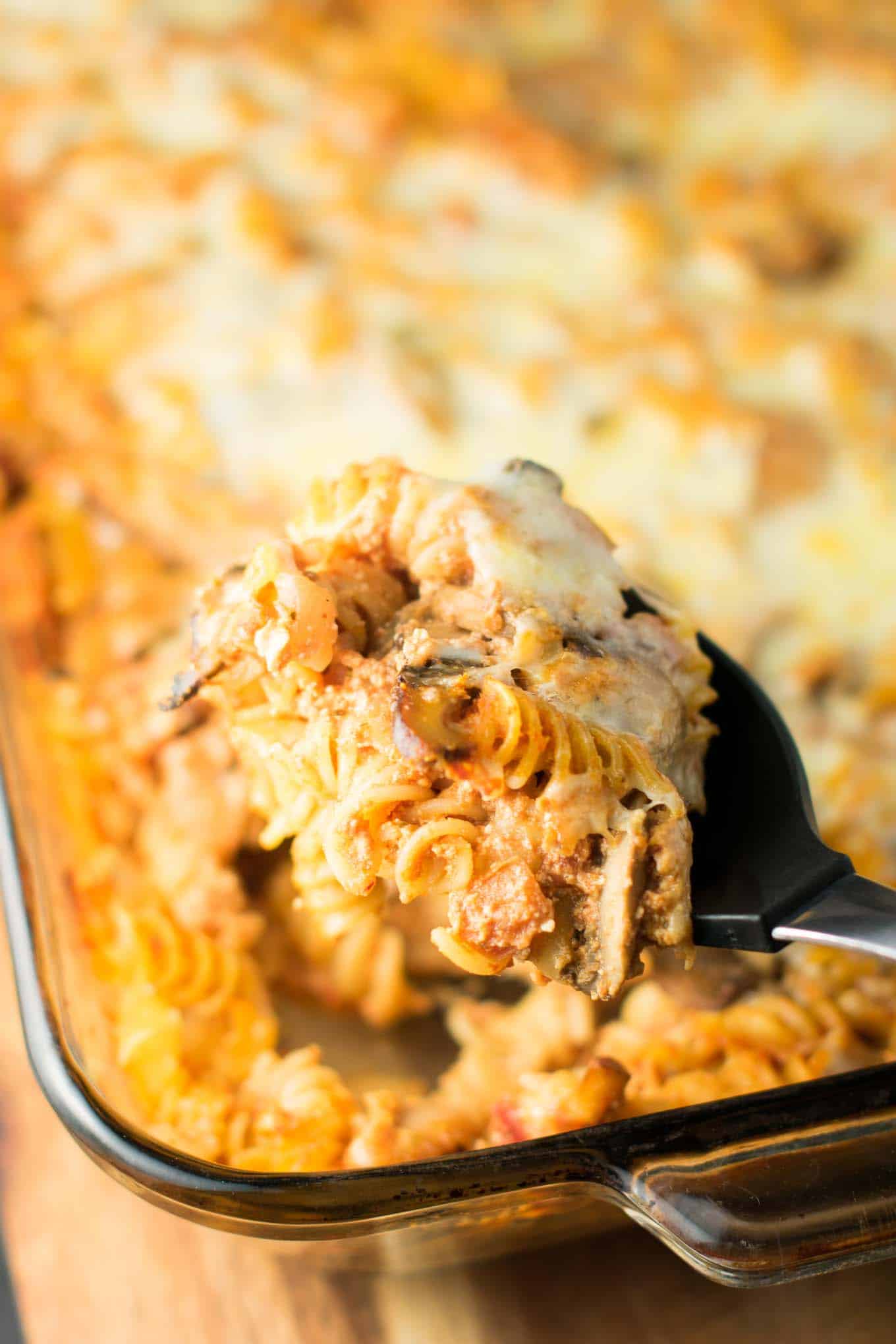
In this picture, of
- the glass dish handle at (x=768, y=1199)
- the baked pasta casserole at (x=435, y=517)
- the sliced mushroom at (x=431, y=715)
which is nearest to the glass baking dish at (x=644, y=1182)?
the glass dish handle at (x=768, y=1199)

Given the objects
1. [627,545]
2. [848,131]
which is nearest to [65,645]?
[627,545]

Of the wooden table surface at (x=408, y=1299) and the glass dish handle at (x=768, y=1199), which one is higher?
the glass dish handle at (x=768, y=1199)

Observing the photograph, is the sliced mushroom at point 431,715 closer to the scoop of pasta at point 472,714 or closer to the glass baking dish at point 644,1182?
the scoop of pasta at point 472,714

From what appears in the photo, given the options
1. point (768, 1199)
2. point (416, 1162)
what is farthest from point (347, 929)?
point (768, 1199)

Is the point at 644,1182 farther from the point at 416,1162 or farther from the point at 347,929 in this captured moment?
the point at 347,929

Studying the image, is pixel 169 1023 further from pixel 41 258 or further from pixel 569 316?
pixel 41 258

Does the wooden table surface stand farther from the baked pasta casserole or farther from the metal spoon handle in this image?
the metal spoon handle
